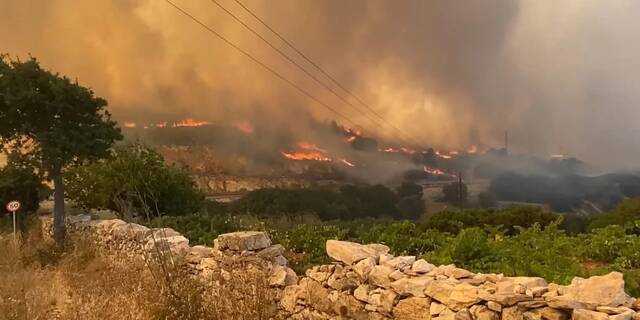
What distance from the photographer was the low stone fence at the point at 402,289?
3893 mm

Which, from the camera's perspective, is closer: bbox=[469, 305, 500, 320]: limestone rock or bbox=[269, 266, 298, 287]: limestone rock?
bbox=[469, 305, 500, 320]: limestone rock

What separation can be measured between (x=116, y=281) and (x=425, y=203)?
54066 millimetres

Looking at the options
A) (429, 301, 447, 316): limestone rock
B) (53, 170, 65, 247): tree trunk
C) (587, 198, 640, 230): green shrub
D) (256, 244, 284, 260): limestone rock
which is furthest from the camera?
(53, 170, 65, 247): tree trunk

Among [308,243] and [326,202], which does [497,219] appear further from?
[326,202]

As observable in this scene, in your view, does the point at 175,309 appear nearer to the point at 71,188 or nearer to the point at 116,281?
the point at 116,281

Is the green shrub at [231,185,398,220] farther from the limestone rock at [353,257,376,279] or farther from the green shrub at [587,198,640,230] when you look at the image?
the limestone rock at [353,257,376,279]

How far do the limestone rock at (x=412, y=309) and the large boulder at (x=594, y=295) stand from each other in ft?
4.05

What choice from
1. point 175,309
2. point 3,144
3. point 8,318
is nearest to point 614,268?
point 175,309

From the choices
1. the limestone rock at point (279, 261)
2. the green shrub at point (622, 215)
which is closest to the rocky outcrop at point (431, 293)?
the limestone rock at point (279, 261)

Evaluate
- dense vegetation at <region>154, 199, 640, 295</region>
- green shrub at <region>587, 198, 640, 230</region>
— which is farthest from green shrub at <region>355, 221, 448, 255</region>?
green shrub at <region>587, 198, 640, 230</region>

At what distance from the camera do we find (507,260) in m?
7.16

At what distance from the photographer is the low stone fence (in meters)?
3.89

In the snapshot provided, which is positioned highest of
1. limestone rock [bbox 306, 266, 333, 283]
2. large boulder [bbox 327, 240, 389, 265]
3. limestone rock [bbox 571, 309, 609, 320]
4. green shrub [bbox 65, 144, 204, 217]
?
green shrub [bbox 65, 144, 204, 217]

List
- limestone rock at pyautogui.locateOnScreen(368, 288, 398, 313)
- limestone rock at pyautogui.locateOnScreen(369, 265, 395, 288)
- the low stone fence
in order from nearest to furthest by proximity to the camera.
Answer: the low stone fence, limestone rock at pyautogui.locateOnScreen(368, 288, 398, 313), limestone rock at pyautogui.locateOnScreen(369, 265, 395, 288)
